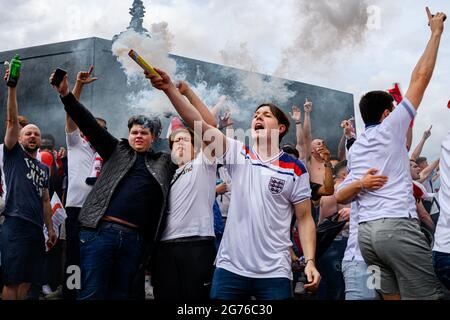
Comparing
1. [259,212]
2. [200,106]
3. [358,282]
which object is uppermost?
[200,106]

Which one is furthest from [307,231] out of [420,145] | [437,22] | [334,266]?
[420,145]

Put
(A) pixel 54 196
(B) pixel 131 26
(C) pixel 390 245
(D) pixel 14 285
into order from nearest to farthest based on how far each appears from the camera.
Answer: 1. (C) pixel 390 245
2. (D) pixel 14 285
3. (A) pixel 54 196
4. (B) pixel 131 26

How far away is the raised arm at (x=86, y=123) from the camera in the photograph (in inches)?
152

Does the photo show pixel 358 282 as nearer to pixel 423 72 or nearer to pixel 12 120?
pixel 423 72

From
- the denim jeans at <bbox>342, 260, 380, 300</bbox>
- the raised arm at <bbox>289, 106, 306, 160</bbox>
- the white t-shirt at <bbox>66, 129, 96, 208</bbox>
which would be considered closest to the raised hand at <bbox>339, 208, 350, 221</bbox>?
the denim jeans at <bbox>342, 260, 380, 300</bbox>

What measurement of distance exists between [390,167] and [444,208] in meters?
0.41

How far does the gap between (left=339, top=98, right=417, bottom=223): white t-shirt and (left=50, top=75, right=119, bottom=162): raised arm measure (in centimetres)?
185

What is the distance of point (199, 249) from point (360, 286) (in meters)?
1.17

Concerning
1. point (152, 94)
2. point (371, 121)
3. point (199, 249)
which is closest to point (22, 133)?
point (199, 249)

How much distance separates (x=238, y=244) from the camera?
10.3ft

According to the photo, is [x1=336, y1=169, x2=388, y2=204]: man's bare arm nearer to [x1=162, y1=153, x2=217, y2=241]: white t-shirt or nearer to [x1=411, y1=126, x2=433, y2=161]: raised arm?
[x1=162, y1=153, x2=217, y2=241]: white t-shirt

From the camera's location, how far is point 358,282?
3.83 meters

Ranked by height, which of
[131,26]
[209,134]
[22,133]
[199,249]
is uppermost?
[131,26]

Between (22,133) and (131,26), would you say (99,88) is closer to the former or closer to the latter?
(131,26)
